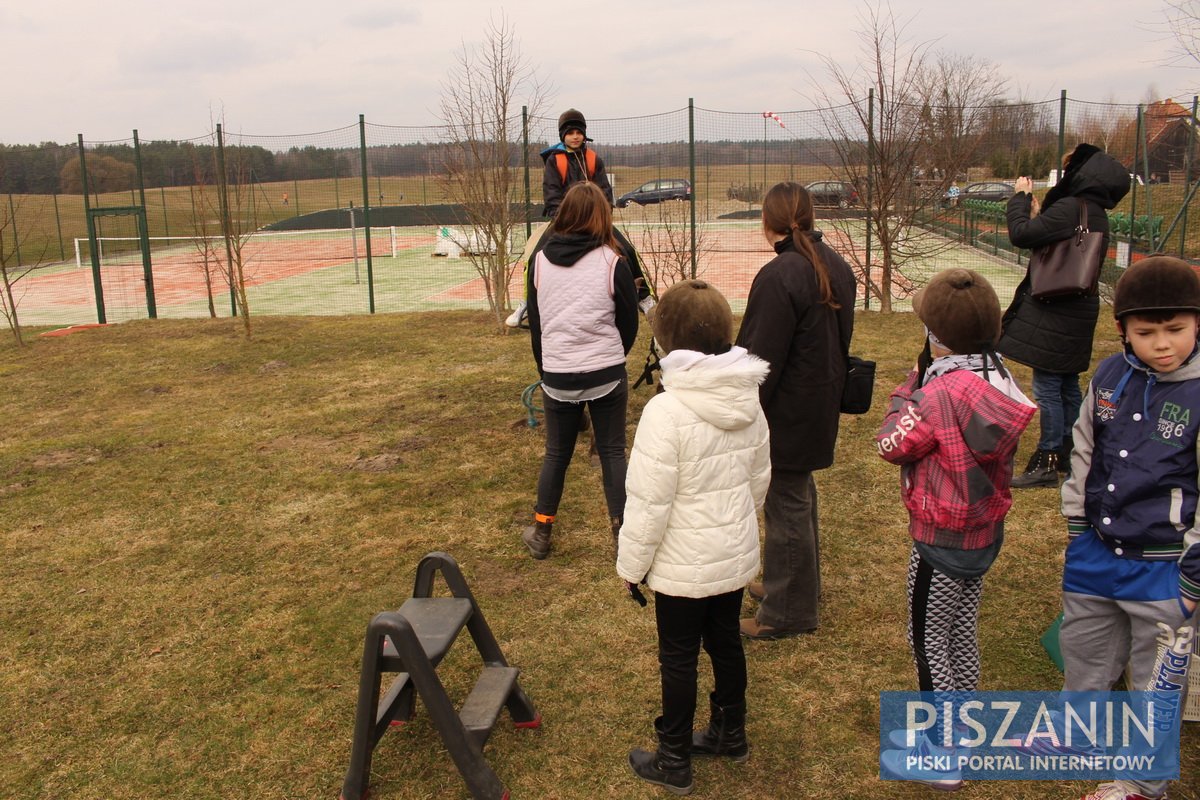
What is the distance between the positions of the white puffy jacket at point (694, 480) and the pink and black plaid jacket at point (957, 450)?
44 centimetres

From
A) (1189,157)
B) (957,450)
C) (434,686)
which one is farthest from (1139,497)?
(1189,157)

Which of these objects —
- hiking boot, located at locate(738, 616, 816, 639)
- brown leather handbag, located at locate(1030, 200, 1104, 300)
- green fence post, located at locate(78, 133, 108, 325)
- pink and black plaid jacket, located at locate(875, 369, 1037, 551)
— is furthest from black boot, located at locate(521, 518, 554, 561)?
green fence post, located at locate(78, 133, 108, 325)

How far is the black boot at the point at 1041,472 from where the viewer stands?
4.90m

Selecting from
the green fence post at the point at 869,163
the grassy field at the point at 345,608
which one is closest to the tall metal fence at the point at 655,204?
the green fence post at the point at 869,163

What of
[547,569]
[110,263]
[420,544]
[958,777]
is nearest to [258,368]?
[420,544]

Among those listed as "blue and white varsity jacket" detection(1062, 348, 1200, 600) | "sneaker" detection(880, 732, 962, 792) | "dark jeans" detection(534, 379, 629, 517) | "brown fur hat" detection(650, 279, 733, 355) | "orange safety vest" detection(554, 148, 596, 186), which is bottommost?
"sneaker" detection(880, 732, 962, 792)

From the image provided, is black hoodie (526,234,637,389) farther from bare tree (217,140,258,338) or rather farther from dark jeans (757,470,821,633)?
bare tree (217,140,258,338)

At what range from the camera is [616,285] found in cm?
398

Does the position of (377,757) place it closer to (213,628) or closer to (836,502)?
(213,628)

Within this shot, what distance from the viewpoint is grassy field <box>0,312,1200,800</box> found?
2.82 m

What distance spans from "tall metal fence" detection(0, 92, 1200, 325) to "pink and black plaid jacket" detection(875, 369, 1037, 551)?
3.89 meters

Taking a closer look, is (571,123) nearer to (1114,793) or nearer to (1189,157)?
(1114,793)

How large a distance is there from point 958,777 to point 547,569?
6.79 feet

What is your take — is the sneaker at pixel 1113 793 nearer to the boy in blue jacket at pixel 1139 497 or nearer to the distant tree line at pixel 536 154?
the boy in blue jacket at pixel 1139 497
